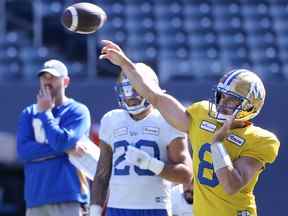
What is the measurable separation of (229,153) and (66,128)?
1896mm

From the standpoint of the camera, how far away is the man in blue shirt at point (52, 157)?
648 cm

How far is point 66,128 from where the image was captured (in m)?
6.57

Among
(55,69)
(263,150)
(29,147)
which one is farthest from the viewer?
(55,69)

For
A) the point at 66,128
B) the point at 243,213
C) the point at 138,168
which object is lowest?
the point at 243,213

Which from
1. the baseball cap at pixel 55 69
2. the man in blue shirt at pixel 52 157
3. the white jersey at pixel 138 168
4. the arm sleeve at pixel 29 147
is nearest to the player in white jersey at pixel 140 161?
the white jersey at pixel 138 168

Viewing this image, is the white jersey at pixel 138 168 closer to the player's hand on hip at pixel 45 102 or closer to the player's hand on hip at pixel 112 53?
the player's hand on hip at pixel 112 53

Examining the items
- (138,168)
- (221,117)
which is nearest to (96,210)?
(138,168)

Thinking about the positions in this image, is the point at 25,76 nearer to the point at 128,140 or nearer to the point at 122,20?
the point at 122,20

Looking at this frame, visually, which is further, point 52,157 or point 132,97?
point 52,157

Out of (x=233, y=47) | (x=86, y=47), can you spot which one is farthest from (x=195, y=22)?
(x=86, y=47)

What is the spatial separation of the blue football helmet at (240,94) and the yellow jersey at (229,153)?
0.26 ft

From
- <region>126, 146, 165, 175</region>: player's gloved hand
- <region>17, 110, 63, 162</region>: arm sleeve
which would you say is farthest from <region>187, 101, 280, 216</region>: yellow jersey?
<region>17, 110, 63, 162</region>: arm sleeve

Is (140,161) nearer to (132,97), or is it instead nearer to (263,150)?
(132,97)

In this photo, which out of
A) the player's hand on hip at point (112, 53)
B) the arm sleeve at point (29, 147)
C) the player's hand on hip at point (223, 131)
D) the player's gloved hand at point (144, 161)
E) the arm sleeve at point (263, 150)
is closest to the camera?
the player's hand on hip at point (223, 131)
